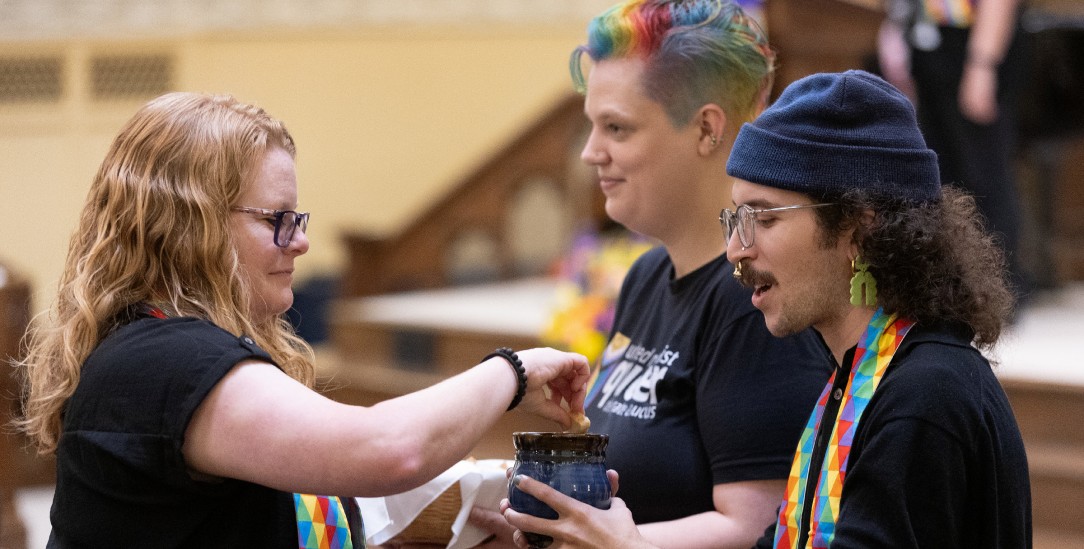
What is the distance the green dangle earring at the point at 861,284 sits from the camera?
1.68m

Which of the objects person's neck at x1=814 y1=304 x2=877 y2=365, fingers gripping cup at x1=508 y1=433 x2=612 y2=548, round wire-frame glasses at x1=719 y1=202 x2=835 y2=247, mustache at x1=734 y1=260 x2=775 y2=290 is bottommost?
fingers gripping cup at x1=508 y1=433 x2=612 y2=548

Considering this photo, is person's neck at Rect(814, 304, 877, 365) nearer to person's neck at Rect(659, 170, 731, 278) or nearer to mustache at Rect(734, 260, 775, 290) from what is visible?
mustache at Rect(734, 260, 775, 290)

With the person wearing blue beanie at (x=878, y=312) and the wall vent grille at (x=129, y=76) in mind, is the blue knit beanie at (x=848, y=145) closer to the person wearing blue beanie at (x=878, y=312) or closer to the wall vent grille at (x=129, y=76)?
the person wearing blue beanie at (x=878, y=312)

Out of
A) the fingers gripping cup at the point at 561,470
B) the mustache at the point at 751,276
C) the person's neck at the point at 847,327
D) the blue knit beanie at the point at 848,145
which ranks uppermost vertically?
the blue knit beanie at the point at 848,145

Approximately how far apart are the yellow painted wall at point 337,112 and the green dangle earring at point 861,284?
6615 millimetres

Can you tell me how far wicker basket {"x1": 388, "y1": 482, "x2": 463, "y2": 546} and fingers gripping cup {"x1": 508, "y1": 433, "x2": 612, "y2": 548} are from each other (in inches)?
8.2

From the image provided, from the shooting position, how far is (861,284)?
1.68 m

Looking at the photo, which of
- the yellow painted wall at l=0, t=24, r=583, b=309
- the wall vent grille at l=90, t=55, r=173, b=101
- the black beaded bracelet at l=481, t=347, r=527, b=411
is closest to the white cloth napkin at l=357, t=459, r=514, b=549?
the black beaded bracelet at l=481, t=347, r=527, b=411

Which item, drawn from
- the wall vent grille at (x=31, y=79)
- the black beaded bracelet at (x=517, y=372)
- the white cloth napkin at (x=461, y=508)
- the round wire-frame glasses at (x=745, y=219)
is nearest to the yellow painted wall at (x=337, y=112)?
the wall vent grille at (x=31, y=79)

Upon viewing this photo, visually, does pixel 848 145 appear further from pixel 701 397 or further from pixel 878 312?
pixel 701 397

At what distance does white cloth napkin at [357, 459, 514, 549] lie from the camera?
1.95 m

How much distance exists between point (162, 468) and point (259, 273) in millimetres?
332

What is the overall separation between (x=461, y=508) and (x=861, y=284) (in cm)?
71

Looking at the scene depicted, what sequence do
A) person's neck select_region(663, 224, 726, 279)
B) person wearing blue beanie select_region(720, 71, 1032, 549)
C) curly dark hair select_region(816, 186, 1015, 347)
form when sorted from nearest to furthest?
person wearing blue beanie select_region(720, 71, 1032, 549) < curly dark hair select_region(816, 186, 1015, 347) < person's neck select_region(663, 224, 726, 279)
